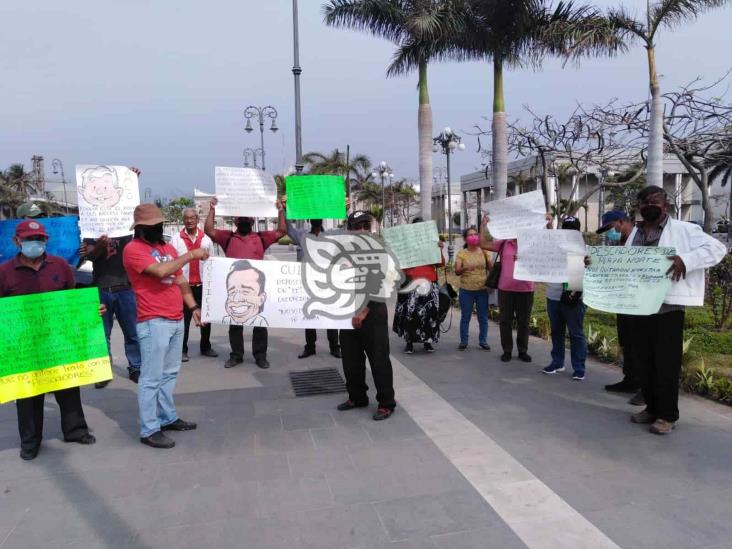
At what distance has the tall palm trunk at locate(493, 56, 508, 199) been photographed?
13734mm

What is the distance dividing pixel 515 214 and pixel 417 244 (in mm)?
1194

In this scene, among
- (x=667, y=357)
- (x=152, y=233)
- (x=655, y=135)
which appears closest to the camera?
(x=152, y=233)

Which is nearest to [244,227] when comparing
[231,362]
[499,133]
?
[231,362]

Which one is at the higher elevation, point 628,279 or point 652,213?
point 652,213

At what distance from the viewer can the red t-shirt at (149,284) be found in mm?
3943

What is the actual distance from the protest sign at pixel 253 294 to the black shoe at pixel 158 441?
43.6 inches

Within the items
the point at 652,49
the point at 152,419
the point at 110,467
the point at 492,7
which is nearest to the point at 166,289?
the point at 152,419

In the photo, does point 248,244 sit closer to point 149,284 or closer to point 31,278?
point 149,284

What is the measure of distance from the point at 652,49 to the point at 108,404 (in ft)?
38.0

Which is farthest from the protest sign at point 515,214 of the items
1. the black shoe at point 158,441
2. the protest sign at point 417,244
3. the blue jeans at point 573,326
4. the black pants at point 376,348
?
the black shoe at point 158,441

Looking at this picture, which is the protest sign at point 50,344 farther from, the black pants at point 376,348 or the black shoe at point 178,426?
the black pants at point 376,348

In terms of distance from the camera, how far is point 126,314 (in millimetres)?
5836

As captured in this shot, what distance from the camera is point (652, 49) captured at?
10.5 meters

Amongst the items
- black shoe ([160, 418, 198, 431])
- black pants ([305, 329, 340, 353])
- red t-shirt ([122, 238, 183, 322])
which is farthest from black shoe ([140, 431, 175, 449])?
black pants ([305, 329, 340, 353])
